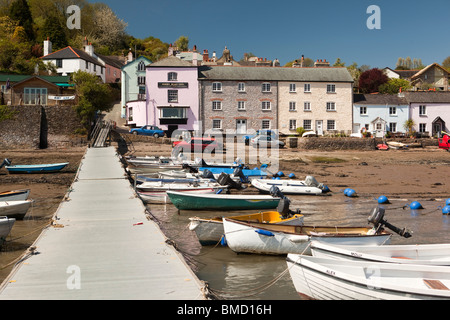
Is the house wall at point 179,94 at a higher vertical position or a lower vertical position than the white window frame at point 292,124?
higher

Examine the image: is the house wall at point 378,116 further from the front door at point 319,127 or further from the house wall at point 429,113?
the front door at point 319,127

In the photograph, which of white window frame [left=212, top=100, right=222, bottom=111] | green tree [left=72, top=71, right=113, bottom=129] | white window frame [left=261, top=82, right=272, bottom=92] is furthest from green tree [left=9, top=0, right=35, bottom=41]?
white window frame [left=261, top=82, right=272, bottom=92]

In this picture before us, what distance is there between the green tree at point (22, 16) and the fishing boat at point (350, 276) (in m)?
78.0

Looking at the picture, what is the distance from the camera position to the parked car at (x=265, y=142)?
47156mm

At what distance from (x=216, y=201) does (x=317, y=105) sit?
37.8m

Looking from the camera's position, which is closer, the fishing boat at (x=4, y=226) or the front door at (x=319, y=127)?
the fishing boat at (x=4, y=226)

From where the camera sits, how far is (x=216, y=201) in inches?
829

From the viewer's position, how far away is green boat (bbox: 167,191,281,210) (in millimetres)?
20922

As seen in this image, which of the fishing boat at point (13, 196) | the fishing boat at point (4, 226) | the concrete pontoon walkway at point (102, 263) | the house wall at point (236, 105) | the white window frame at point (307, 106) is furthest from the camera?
the white window frame at point (307, 106)

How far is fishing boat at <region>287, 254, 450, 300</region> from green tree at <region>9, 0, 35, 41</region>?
7799 centimetres

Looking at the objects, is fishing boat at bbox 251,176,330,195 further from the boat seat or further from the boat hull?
the boat seat

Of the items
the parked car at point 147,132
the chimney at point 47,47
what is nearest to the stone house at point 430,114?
the parked car at point 147,132

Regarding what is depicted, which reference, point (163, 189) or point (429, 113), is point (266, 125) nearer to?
point (429, 113)

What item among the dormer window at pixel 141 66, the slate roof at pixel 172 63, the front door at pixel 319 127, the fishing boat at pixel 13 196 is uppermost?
the dormer window at pixel 141 66
